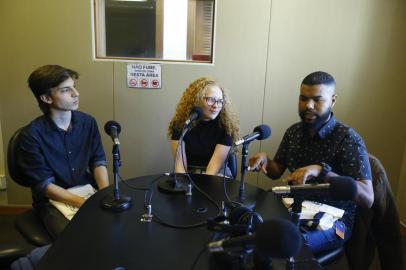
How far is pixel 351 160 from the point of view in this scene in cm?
143

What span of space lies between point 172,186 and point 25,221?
0.78m

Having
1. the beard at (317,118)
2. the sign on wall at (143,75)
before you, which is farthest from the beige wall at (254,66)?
the beard at (317,118)

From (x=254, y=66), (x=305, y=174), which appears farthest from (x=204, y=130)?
(x=305, y=174)

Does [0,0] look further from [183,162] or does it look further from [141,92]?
[183,162]

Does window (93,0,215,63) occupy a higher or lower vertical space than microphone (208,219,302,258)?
higher

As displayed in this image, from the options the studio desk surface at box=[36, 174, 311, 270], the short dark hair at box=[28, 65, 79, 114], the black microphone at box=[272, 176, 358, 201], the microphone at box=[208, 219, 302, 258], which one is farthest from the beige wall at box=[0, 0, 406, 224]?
the microphone at box=[208, 219, 302, 258]

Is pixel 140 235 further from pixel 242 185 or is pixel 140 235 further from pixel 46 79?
pixel 46 79

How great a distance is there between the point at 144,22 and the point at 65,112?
1.04m

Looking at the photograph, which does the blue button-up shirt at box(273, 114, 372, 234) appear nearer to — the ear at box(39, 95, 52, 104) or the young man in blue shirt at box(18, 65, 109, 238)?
the young man in blue shirt at box(18, 65, 109, 238)

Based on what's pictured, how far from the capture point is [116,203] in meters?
1.22

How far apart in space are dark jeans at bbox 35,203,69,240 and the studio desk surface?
267mm

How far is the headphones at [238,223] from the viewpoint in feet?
2.46

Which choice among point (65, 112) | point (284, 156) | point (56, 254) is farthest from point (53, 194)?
point (284, 156)

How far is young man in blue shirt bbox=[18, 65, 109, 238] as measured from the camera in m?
1.56
